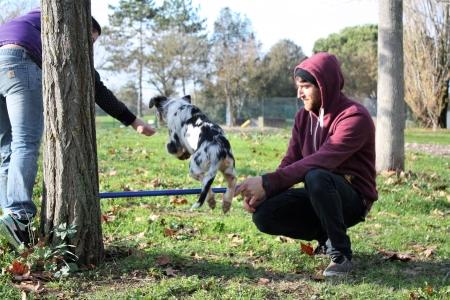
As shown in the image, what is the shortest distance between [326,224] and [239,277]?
67 cm

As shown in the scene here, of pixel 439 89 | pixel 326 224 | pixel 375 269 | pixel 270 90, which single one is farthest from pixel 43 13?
pixel 270 90

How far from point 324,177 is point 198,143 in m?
0.86

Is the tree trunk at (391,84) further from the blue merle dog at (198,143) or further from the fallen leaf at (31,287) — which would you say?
the fallen leaf at (31,287)

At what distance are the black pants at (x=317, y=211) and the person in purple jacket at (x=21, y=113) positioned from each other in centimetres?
160

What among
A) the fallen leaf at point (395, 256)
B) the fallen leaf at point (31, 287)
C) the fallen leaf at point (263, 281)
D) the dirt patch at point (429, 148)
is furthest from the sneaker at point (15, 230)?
the dirt patch at point (429, 148)

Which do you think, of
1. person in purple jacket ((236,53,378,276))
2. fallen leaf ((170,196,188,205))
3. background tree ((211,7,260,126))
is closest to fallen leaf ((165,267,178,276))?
person in purple jacket ((236,53,378,276))

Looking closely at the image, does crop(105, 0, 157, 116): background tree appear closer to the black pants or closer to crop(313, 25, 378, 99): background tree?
crop(313, 25, 378, 99): background tree

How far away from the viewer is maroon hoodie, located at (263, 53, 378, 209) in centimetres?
369

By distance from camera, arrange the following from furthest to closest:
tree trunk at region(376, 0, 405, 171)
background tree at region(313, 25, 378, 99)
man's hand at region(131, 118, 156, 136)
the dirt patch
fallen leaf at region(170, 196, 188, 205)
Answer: background tree at region(313, 25, 378, 99) < the dirt patch < tree trunk at region(376, 0, 405, 171) < fallen leaf at region(170, 196, 188, 205) < man's hand at region(131, 118, 156, 136)

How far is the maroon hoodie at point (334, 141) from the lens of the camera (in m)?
3.69

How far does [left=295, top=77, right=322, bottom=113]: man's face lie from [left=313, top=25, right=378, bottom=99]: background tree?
33.4m

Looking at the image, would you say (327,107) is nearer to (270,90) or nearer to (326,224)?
(326,224)

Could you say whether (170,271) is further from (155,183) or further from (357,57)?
(357,57)

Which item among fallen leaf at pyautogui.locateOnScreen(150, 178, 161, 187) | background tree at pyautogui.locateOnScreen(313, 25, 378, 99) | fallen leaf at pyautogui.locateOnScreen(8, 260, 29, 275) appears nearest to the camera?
fallen leaf at pyautogui.locateOnScreen(8, 260, 29, 275)
